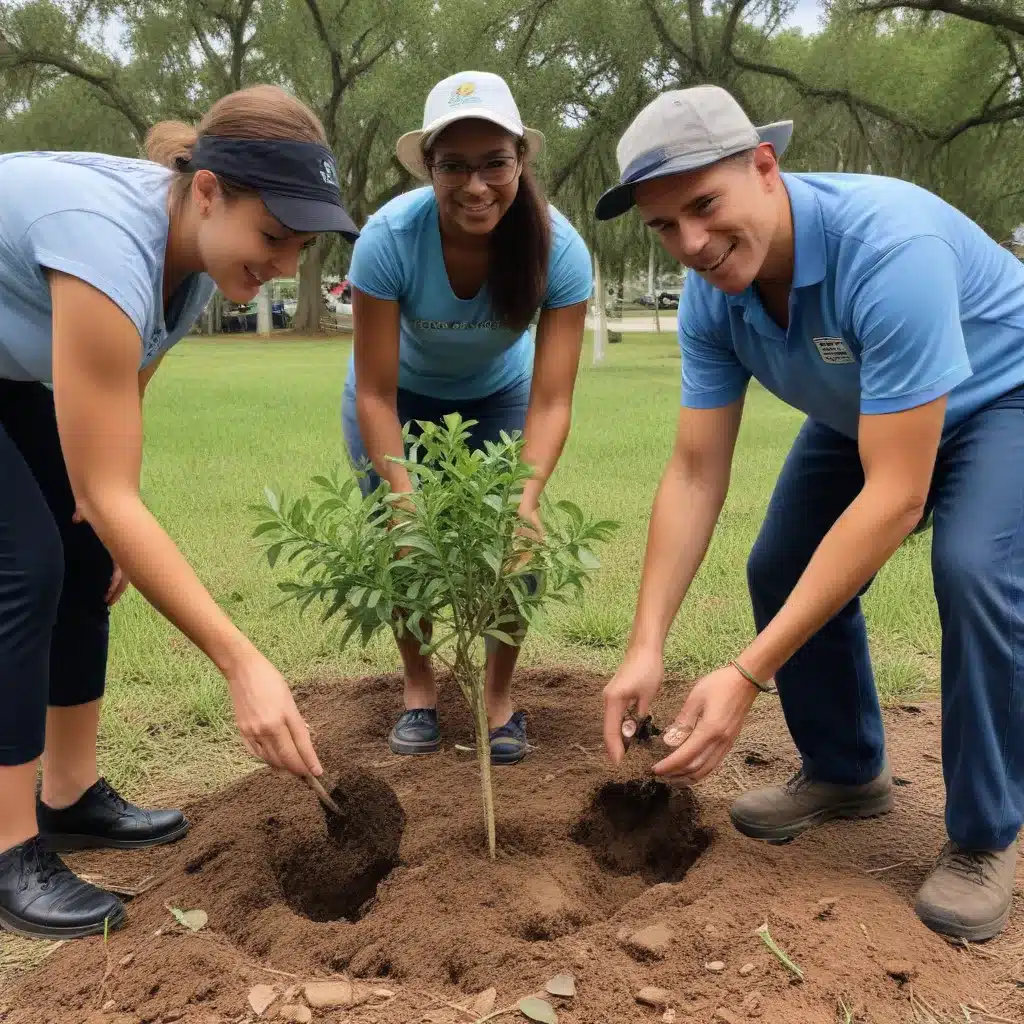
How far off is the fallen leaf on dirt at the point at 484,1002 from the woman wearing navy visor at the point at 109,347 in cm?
62

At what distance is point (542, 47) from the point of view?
61.0ft

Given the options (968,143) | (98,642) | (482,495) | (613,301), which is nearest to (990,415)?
(482,495)

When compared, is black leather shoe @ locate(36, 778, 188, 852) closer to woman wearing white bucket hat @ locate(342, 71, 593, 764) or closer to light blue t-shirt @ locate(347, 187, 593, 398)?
woman wearing white bucket hat @ locate(342, 71, 593, 764)

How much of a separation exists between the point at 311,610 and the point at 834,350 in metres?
3.35

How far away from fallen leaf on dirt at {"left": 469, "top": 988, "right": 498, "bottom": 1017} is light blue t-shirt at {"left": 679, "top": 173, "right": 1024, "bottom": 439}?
5.05 feet

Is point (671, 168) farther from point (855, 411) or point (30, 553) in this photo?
point (30, 553)

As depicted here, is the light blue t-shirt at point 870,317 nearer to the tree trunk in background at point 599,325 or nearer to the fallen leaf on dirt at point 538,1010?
the fallen leaf on dirt at point 538,1010

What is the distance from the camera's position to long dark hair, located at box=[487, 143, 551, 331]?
10.4 ft

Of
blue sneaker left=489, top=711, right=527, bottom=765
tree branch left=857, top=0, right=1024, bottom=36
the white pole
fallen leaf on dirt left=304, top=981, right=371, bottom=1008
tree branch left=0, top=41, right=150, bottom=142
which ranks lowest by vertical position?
the white pole

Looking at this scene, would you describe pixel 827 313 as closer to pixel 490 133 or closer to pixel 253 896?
pixel 490 133

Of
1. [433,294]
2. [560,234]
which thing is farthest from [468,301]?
[560,234]

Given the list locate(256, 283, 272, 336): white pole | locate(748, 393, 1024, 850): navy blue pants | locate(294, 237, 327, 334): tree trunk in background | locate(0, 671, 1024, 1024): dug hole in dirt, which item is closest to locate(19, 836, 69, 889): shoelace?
locate(0, 671, 1024, 1024): dug hole in dirt

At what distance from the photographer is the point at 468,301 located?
3.32 meters

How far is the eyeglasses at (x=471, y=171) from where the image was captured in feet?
9.79
